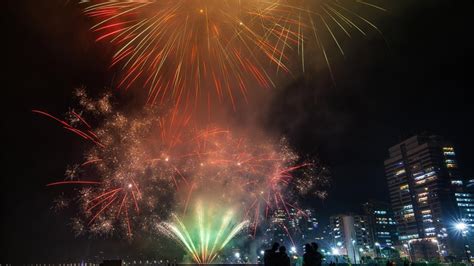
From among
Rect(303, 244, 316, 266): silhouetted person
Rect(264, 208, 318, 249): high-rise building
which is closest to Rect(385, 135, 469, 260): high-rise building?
Rect(264, 208, 318, 249): high-rise building

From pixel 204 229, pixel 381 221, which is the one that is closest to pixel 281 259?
pixel 204 229

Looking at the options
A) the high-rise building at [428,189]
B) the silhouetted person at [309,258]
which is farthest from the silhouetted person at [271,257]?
the high-rise building at [428,189]

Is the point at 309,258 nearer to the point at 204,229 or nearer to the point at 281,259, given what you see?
the point at 281,259

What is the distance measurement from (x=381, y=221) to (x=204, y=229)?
180261 mm

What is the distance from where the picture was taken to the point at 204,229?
2848 cm

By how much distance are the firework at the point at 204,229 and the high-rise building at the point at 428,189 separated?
403ft

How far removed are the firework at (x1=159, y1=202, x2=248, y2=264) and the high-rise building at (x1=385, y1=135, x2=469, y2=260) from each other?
403 feet

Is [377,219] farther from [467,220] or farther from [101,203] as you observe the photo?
[101,203]

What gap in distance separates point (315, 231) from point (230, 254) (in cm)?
14589

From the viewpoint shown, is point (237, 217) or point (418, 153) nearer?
point (237, 217)

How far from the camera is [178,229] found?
2912 cm

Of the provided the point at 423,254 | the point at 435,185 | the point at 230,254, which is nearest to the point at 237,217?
the point at 230,254

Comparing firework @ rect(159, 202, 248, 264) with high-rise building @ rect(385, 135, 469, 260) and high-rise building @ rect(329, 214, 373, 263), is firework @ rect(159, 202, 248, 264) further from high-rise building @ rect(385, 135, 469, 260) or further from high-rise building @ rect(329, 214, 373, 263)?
high-rise building @ rect(385, 135, 469, 260)

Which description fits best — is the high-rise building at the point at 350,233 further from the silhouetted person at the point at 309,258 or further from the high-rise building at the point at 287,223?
the silhouetted person at the point at 309,258
